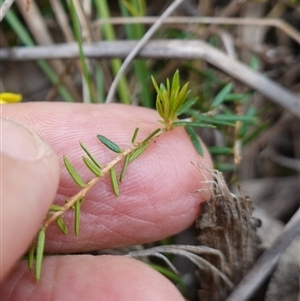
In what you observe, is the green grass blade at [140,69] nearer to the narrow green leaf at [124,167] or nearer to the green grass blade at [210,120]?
the green grass blade at [210,120]

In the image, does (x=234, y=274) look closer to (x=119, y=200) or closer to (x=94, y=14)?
(x=119, y=200)

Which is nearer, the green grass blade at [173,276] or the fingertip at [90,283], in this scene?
the fingertip at [90,283]

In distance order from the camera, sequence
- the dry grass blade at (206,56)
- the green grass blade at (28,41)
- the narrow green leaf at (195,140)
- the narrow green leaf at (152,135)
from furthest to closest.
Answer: the green grass blade at (28,41) → the dry grass blade at (206,56) → the narrow green leaf at (195,140) → the narrow green leaf at (152,135)

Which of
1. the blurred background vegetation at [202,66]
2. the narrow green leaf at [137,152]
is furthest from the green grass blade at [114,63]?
the narrow green leaf at [137,152]

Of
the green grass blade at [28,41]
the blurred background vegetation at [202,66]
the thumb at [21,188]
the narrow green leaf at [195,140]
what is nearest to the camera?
A: the thumb at [21,188]

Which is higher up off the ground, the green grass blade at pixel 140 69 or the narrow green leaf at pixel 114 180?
the green grass blade at pixel 140 69

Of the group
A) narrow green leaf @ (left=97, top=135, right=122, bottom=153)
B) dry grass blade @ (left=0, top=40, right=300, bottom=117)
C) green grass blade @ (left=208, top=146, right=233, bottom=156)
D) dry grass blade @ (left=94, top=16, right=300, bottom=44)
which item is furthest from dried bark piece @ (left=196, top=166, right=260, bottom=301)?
dry grass blade @ (left=94, top=16, right=300, bottom=44)

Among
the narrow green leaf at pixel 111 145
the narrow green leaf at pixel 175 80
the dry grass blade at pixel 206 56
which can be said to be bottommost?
the narrow green leaf at pixel 111 145
